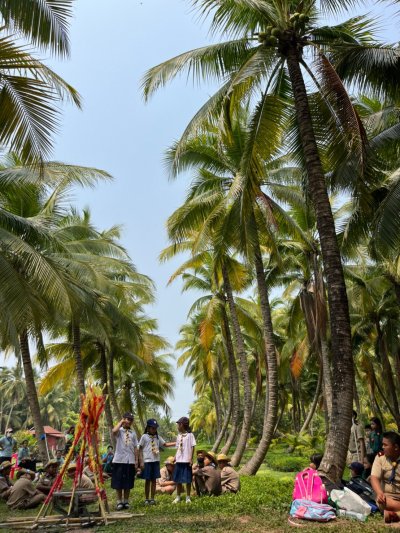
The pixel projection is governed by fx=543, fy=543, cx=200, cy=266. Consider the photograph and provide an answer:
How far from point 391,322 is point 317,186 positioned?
825 inches

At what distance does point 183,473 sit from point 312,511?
154 inches

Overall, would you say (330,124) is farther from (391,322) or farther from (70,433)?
(391,322)

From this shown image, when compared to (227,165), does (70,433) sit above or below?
below

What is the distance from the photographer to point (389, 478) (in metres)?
7.08

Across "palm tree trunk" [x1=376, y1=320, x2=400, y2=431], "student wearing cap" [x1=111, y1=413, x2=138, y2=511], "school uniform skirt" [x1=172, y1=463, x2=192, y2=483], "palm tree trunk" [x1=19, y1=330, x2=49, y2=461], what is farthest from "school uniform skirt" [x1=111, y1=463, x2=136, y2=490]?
"palm tree trunk" [x1=376, y1=320, x2=400, y2=431]

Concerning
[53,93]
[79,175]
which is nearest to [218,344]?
[79,175]

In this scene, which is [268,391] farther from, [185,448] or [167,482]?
[185,448]

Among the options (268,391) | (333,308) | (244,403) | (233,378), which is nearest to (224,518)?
(333,308)

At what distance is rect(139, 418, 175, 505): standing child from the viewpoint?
10.4 meters

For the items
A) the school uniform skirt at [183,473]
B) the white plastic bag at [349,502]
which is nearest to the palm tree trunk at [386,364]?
the school uniform skirt at [183,473]

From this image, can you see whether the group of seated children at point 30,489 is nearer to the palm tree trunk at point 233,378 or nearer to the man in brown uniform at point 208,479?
the man in brown uniform at point 208,479

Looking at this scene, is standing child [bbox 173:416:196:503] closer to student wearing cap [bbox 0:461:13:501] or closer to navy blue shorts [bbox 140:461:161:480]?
navy blue shorts [bbox 140:461:161:480]

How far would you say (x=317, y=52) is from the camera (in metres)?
10.7

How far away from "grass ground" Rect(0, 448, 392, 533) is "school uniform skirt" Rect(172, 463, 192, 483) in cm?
44
